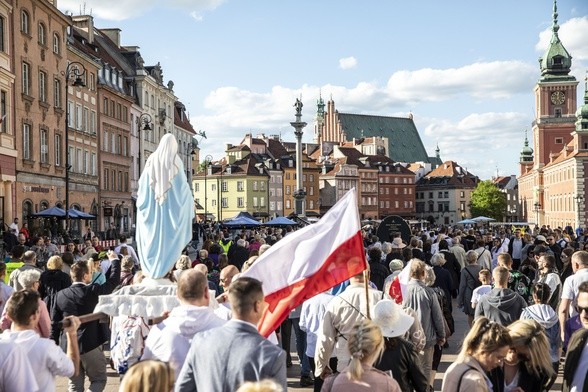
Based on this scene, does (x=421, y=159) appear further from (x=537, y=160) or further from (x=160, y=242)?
(x=160, y=242)

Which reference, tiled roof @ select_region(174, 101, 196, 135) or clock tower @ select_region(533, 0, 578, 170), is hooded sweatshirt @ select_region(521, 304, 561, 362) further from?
clock tower @ select_region(533, 0, 578, 170)

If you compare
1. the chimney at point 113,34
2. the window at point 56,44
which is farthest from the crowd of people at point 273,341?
the chimney at point 113,34

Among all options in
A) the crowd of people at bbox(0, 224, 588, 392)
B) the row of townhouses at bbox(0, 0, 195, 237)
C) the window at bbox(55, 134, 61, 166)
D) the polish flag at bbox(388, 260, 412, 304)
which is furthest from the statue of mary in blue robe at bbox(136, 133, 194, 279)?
the window at bbox(55, 134, 61, 166)

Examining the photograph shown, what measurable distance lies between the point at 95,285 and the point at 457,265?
35.4 feet

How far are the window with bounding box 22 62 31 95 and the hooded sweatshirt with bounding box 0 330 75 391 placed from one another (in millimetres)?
29997

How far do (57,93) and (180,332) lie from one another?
115 feet

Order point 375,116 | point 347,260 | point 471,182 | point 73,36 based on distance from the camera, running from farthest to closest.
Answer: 1. point 375,116
2. point 471,182
3. point 73,36
4. point 347,260

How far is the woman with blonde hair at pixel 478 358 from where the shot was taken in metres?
5.20

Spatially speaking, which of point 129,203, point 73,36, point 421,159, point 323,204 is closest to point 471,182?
point 421,159

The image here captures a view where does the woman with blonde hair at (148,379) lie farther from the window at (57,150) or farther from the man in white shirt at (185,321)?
the window at (57,150)

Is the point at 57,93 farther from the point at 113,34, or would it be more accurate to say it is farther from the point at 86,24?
the point at 113,34

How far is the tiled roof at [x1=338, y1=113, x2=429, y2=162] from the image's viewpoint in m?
157

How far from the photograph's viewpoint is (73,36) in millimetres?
48094

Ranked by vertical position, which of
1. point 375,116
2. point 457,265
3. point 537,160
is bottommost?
point 457,265
